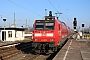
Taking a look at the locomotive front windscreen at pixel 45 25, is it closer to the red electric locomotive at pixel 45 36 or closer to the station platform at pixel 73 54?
the red electric locomotive at pixel 45 36

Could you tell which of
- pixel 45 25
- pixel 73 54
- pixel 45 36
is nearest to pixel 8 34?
pixel 45 25

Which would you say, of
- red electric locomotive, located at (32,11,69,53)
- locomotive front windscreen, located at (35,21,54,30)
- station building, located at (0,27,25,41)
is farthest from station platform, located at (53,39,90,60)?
station building, located at (0,27,25,41)

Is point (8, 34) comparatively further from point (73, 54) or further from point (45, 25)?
point (73, 54)

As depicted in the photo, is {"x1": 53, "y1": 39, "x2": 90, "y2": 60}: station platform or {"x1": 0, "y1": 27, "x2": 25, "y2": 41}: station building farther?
{"x1": 0, "y1": 27, "x2": 25, "y2": 41}: station building

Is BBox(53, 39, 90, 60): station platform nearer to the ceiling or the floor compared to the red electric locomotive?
nearer to the floor

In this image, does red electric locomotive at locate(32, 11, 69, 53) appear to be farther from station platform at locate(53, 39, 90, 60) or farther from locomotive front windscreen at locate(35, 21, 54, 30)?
station platform at locate(53, 39, 90, 60)

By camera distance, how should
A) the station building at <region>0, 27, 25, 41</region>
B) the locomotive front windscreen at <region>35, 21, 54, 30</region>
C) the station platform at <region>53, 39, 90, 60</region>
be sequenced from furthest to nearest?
the station building at <region>0, 27, 25, 41</region> < the locomotive front windscreen at <region>35, 21, 54, 30</region> < the station platform at <region>53, 39, 90, 60</region>

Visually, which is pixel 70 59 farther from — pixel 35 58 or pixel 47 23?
pixel 47 23

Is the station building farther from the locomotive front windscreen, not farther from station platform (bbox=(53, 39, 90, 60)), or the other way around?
the locomotive front windscreen

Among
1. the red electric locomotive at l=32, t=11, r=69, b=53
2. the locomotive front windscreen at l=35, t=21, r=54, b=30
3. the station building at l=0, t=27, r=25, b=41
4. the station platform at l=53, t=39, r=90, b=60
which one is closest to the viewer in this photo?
the station platform at l=53, t=39, r=90, b=60

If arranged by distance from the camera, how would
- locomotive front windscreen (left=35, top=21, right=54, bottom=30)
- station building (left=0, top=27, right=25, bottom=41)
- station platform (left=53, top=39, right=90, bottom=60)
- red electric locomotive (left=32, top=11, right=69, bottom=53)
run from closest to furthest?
station platform (left=53, top=39, right=90, bottom=60), red electric locomotive (left=32, top=11, right=69, bottom=53), locomotive front windscreen (left=35, top=21, right=54, bottom=30), station building (left=0, top=27, right=25, bottom=41)

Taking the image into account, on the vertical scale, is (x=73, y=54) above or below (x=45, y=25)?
below

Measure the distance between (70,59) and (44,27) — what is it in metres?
6.25

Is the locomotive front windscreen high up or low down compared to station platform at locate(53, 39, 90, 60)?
up
